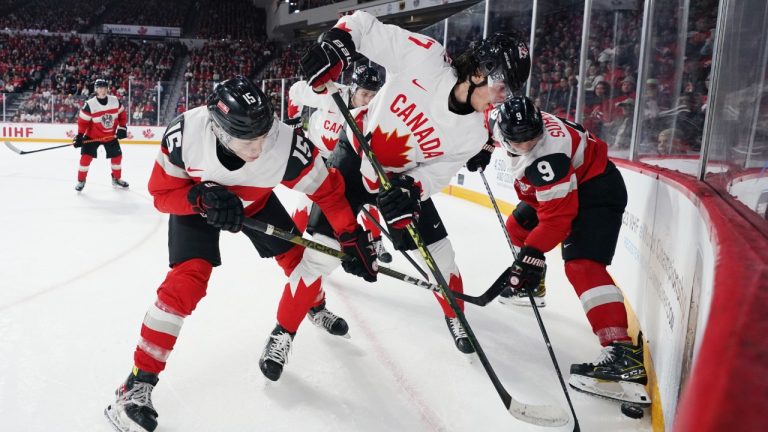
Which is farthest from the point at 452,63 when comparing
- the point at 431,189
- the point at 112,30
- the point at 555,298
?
the point at 112,30

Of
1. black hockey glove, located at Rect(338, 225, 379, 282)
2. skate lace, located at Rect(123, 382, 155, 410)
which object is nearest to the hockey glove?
black hockey glove, located at Rect(338, 225, 379, 282)

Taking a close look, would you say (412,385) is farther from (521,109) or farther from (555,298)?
(555,298)

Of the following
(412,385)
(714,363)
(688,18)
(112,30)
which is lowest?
(412,385)

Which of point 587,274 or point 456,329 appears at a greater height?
point 587,274

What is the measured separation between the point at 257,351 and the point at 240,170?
862 millimetres

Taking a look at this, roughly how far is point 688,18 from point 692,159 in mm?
829

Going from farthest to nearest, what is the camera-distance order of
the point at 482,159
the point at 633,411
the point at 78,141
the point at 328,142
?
the point at 78,141, the point at 328,142, the point at 482,159, the point at 633,411

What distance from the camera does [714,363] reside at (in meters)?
0.53

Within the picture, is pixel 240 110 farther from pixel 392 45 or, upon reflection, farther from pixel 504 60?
pixel 504 60

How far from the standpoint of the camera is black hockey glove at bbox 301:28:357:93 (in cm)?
198

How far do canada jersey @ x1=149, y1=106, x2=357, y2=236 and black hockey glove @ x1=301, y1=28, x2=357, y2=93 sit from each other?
8.9 inches

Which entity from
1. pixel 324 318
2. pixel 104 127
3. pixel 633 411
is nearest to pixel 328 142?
pixel 324 318

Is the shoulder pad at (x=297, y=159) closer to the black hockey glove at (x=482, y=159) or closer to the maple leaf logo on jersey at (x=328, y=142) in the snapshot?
the black hockey glove at (x=482, y=159)

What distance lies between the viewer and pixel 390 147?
2.14 metres
